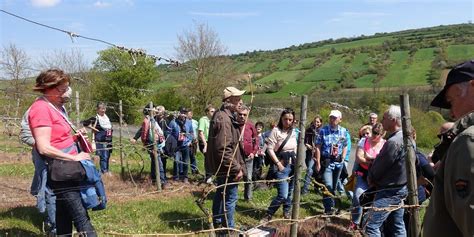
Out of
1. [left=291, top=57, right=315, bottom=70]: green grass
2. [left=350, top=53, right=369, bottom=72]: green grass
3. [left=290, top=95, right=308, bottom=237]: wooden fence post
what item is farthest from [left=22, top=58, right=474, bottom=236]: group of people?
[left=291, top=57, right=315, bottom=70]: green grass

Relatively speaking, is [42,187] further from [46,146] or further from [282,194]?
[282,194]

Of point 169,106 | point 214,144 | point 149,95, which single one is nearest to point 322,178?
point 214,144

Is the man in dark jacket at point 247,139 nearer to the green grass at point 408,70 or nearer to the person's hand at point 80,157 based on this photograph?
the person's hand at point 80,157

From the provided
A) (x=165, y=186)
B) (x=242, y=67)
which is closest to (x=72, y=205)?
(x=165, y=186)

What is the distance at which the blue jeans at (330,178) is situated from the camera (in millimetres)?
7477

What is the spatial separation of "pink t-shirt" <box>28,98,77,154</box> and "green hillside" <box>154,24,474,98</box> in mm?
27503

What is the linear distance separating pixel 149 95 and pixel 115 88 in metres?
2.36

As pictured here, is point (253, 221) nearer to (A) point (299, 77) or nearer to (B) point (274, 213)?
(B) point (274, 213)

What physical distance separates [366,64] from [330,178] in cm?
4511

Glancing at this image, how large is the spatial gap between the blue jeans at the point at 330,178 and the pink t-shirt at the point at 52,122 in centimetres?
469

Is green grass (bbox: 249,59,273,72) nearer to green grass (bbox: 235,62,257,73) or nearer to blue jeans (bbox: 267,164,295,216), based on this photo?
green grass (bbox: 235,62,257,73)

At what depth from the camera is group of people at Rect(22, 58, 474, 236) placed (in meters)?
1.66

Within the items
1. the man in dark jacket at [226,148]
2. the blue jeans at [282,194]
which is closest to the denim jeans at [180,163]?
the blue jeans at [282,194]

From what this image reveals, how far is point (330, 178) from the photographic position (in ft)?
24.8
